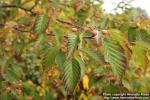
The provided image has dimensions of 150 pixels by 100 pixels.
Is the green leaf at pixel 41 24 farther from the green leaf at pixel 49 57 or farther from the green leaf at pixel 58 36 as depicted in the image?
the green leaf at pixel 49 57

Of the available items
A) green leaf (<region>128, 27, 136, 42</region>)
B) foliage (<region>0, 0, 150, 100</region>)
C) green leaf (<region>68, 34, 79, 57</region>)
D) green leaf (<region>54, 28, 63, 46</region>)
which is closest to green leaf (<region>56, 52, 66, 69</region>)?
foliage (<region>0, 0, 150, 100</region>)

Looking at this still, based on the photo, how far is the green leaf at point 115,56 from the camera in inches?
51.5

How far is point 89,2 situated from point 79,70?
67.4 inches

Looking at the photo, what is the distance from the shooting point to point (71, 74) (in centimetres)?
136

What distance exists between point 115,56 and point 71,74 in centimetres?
18

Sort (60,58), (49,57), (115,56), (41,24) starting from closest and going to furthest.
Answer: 1. (115,56)
2. (49,57)
3. (60,58)
4. (41,24)

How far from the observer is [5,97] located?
7.76 feet

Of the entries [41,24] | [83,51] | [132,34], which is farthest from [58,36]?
[83,51]

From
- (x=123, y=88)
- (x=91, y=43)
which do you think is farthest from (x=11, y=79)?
(x=91, y=43)

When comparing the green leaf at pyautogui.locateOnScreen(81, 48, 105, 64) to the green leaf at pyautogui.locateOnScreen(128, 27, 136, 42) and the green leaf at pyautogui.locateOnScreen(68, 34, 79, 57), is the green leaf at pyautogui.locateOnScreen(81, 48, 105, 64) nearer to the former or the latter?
the green leaf at pyautogui.locateOnScreen(68, 34, 79, 57)

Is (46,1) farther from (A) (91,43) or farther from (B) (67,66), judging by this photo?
(B) (67,66)

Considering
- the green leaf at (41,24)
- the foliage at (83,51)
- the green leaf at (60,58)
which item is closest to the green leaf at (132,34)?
the foliage at (83,51)

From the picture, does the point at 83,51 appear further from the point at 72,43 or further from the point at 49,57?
the point at 49,57

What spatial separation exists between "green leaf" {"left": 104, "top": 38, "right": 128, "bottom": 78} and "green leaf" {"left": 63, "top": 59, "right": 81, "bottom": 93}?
0.12 metres
